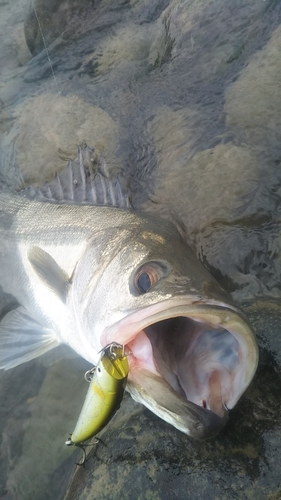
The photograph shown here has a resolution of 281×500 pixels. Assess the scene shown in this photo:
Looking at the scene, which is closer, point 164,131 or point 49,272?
point 49,272

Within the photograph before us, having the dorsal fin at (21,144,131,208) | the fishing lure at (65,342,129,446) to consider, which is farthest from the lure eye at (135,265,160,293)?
the dorsal fin at (21,144,131,208)

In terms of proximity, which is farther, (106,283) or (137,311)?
(106,283)

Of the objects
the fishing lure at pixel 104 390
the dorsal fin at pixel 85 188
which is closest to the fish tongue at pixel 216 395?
the fishing lure at pixel 104 390

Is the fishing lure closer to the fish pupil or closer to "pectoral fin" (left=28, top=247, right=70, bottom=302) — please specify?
the fish pupil

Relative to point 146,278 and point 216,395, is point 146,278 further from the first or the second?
point 216,395

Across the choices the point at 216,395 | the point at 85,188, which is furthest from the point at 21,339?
the point at 216,395

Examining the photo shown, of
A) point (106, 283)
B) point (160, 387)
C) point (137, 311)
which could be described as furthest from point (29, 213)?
point (160, 387)

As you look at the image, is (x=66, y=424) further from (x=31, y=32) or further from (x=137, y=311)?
(x=31, y=32)
